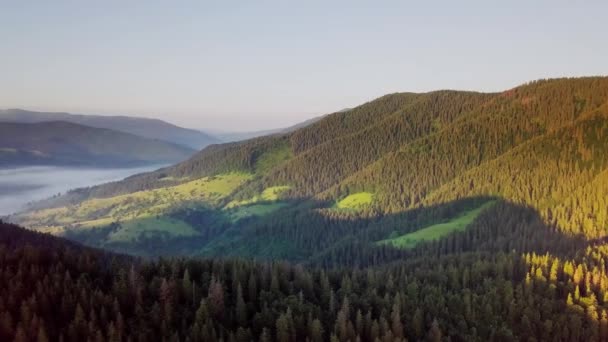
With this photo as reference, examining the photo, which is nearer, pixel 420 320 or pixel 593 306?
pixel 420 320

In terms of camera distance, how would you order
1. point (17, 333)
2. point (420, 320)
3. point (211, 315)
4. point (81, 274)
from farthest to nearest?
1. point (420, 320)
2. point (81, 274)
3. point (211, 315)
4. point (17, 333)

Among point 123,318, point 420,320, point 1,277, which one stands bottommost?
point 420,320

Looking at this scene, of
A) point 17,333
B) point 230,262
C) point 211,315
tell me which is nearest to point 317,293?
point 230,262

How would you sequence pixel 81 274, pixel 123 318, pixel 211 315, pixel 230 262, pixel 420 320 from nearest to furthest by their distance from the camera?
pixel 123 318 → pixel 211 315 → pixel 81 274 → pixel 420 320 → pixel 230 262

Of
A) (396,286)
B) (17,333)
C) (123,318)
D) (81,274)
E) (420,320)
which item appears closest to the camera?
(17,333)

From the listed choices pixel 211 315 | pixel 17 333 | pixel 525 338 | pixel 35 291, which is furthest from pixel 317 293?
pixel 17 333

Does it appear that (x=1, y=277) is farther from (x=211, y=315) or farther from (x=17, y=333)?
(x=211, y=315)

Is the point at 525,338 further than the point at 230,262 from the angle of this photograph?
No

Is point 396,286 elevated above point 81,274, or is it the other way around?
point 81,274

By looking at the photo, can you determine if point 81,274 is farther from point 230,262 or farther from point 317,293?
point 317,293
